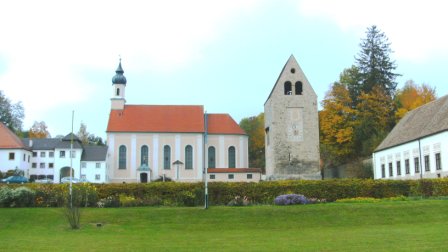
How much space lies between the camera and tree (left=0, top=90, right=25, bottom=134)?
94.0 meters

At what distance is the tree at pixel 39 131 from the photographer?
10250 cm

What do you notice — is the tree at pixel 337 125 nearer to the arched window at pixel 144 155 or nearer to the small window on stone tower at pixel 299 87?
the small window on stone tower at pixel 299 87

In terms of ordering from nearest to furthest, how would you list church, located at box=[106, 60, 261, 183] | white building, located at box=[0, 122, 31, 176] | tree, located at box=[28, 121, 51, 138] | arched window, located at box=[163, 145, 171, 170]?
church, located at box=[106, 60, 261, 183] → arched window, located at box=[163, 145, 171, 170] → white building, located at box=[0, 122, 31, 176] → tree, located at box=[28, 121, 51, 138]

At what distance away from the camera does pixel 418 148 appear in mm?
44875

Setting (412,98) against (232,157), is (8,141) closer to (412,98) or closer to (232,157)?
(232,157)

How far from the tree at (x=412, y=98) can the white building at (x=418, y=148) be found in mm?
11778

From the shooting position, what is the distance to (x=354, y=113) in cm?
6500

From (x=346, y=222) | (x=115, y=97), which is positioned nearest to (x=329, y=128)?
(x=115, y=97)

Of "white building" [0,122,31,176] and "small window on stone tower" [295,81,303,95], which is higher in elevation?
"small window on stone tower" [295,81,303,95]

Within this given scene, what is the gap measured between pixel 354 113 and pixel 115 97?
106ft

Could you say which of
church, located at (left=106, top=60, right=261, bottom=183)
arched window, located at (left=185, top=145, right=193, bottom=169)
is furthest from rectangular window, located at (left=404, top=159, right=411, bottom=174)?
arched window, located at (left=185, top=145, right=193, bottom=169)

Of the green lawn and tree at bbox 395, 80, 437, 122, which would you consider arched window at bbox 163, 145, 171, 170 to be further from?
the green lawn

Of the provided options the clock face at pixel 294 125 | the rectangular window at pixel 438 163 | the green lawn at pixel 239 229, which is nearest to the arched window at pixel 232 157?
the clock face at pixel 294 125

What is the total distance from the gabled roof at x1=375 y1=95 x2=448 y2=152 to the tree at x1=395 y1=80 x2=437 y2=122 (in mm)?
11441
